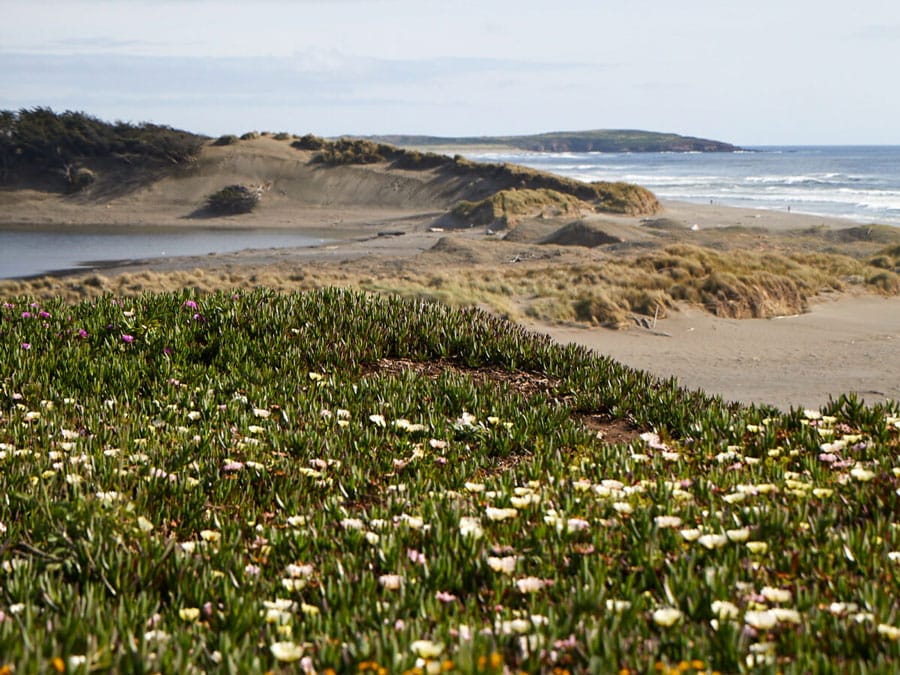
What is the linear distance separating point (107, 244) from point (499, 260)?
18.6 m

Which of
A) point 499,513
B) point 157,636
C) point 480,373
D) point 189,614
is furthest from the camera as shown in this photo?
point 480,373

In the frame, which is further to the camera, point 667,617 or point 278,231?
point 278,231

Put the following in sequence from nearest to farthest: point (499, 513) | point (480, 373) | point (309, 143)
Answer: point (499, 513)
point (480, 373)
point (309, 143)

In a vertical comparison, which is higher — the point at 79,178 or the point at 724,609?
the point at 79,178

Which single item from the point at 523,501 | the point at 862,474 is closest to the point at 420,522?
the point at 523,501

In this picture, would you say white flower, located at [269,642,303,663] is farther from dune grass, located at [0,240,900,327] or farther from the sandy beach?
dune grass, located at [0,240,900,327]

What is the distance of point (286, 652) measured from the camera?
8.89ft

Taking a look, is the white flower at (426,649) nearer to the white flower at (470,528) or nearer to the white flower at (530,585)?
the white flower at (530,585)

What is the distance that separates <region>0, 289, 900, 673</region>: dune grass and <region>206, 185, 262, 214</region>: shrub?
163 ft

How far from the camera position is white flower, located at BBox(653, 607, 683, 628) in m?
2.91

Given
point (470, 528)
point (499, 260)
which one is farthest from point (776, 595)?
point (499, 260)

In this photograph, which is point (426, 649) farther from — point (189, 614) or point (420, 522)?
point (420, 522)

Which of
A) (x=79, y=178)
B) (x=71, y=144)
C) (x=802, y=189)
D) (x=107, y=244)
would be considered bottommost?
(x=107, y=244)

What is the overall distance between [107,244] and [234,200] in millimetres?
15097
